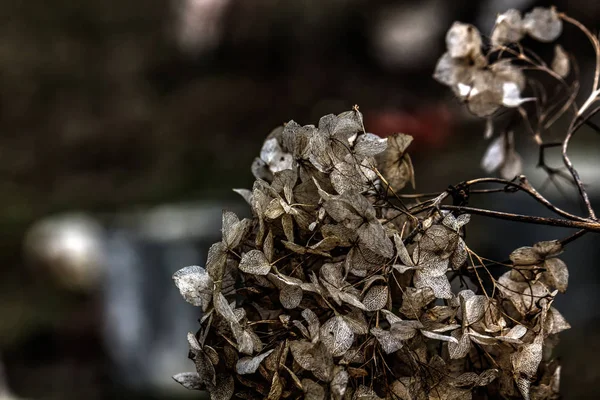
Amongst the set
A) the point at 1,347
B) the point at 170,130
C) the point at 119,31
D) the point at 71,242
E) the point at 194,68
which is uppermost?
A: the point at 119,31

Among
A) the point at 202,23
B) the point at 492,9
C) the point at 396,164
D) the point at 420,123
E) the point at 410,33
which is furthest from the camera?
the point at 202,23

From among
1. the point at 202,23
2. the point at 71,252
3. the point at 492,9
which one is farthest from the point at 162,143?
the point at 492,9

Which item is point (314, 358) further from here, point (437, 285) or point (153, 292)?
point (153, 292)

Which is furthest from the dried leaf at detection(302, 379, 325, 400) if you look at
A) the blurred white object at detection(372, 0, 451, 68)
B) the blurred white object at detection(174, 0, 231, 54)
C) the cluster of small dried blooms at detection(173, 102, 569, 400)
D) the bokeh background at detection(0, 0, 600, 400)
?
the blurred white object at detection(174, 0, 231, 54)

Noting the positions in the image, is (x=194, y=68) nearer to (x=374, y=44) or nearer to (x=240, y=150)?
(x=240, y=150)

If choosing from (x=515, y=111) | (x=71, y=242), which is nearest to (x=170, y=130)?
(x=71, y=242)

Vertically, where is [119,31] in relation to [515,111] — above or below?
above

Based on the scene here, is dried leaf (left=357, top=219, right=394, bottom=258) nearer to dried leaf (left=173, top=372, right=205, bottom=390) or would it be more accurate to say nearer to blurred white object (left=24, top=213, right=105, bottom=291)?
dried leaf (left=173, top=372, right=205, bottom=390)
